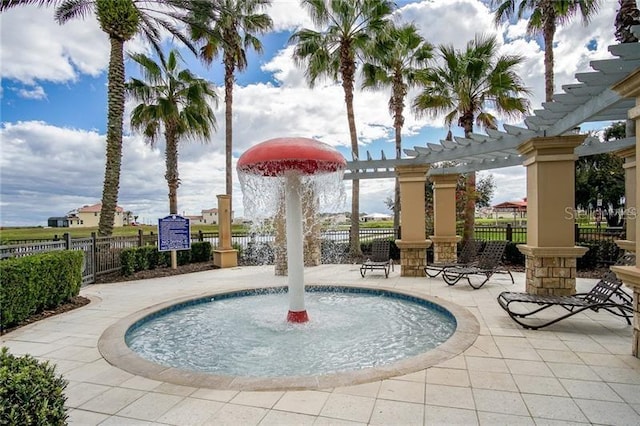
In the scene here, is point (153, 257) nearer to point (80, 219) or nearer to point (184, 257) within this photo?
point (184, 257)

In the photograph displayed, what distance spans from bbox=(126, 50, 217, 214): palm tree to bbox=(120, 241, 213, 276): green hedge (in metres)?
3.82

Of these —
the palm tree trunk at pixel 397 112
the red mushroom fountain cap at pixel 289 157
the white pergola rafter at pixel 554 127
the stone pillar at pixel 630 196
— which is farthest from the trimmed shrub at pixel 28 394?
the palm tree trunk at pixel 397 112

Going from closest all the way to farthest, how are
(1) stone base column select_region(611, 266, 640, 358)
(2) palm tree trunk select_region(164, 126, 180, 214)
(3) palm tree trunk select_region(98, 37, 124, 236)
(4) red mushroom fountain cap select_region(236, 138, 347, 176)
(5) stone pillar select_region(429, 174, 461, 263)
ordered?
1. (1) stone base column select_region(611, 266, 640, 358)
2. (4) red mushroom fountain cap select_region(236, 138, 347, 176)
3. (3) palm tree trunk select_region(98, 37, 124, 236)
4. (5) stone pillar select_region(429, 174, 461, 263)
5. (2) palm tree trunk select_region(164, 126, 180, 214)

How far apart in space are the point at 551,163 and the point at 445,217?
493 centimetres

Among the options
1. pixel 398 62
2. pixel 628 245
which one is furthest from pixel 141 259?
pixel 628 245

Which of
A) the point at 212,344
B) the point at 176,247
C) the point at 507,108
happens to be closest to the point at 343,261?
the point at 176,247

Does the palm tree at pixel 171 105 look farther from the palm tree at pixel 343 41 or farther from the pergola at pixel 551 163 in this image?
the pergola at pixel 551 163

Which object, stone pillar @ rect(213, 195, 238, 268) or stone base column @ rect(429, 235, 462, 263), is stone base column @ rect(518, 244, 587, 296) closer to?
stone base column @ rect(429, 235, 462, 263)

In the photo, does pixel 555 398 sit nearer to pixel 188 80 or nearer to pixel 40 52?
pixel 40 52

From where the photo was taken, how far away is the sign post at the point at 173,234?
1188cm

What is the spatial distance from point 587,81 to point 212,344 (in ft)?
21.3

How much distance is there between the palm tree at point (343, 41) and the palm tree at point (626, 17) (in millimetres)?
7363

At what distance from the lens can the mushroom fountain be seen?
5208 millimetres

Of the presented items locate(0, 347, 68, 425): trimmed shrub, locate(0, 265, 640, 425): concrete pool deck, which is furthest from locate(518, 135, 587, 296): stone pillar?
locate(0, 347, 68, 425): trimmed shrub
